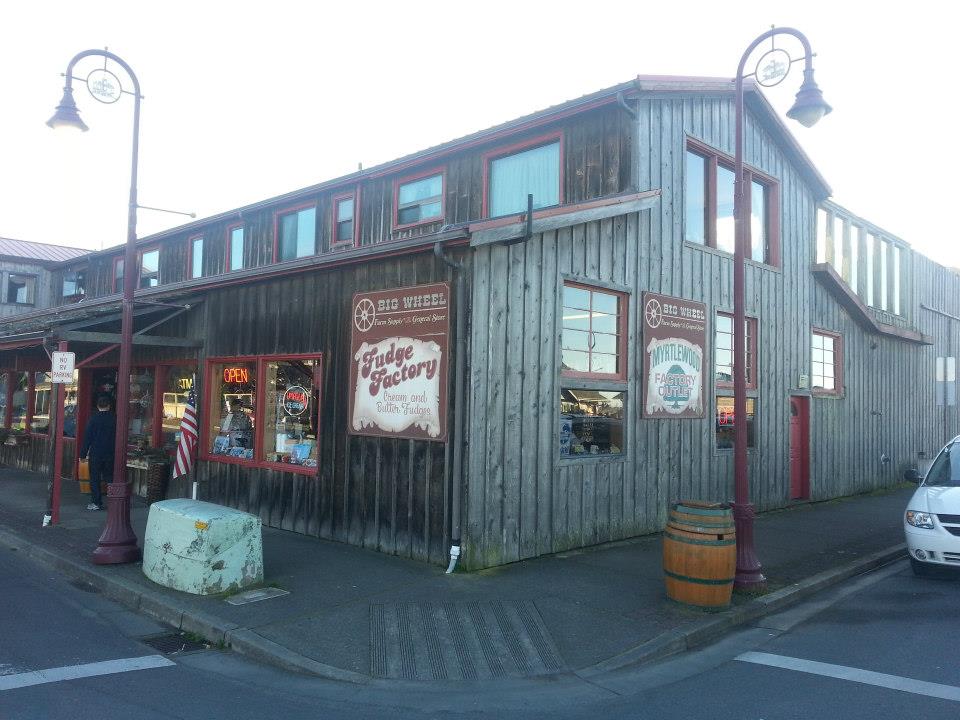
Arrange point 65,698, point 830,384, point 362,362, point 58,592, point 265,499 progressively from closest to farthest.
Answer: point 65,698
point 58,592
point 362,362
point 265,499
point 830,384

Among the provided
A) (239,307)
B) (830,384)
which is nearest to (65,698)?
(239,307)

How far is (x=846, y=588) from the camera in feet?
27.6

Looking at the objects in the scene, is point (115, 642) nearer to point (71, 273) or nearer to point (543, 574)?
point (543, 574)

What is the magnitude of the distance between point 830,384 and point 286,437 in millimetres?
11826

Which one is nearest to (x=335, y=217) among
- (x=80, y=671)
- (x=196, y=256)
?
(x=196, y=256)

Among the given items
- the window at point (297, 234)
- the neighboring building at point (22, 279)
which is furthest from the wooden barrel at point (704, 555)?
the neighboring building at point (22, 279)

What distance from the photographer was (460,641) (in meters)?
6.10

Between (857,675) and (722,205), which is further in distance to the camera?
(722,205)

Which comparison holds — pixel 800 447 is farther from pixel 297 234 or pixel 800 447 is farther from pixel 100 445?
pixel 100 445

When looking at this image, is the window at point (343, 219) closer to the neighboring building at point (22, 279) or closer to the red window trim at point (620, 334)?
the red window trim at point (620, 334)

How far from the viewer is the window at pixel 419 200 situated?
14375 millimetres

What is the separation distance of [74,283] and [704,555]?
25.3m

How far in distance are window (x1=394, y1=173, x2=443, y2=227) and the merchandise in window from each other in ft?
19.3

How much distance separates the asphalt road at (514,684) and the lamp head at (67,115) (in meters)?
5.39
